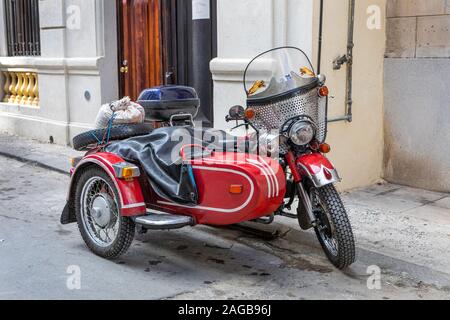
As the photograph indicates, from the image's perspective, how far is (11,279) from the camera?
180 inches

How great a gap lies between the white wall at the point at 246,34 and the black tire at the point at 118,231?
8.36ft

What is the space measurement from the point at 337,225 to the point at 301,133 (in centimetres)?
71

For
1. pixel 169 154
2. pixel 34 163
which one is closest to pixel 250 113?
pixel 169 154

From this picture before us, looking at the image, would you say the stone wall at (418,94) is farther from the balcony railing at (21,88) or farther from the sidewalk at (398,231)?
the balcony railing at (21,88)

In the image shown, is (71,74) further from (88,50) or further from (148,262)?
(148,262)

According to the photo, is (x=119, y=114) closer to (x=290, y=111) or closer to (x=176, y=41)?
(x=290, y=111)

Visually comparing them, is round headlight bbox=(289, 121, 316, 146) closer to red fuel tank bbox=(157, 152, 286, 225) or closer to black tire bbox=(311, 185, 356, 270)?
red fuel tank bbox=(157, 152, 286, 225)

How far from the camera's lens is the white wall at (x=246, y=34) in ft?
21.7

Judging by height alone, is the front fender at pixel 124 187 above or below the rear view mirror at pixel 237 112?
below

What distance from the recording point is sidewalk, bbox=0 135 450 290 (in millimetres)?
4926
